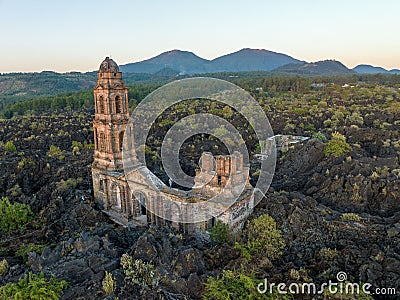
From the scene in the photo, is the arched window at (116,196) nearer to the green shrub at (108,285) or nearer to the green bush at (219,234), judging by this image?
the green bush at (219,234)

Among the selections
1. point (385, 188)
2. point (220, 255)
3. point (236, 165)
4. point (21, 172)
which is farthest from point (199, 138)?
point (220, 255)

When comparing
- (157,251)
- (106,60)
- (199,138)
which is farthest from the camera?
(199,138)

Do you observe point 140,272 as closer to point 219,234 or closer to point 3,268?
point 219,234

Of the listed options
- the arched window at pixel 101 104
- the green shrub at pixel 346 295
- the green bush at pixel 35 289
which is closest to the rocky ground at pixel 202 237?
the green bush at pixel 35 289

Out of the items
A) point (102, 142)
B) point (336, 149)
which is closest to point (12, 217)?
point (102, 142)

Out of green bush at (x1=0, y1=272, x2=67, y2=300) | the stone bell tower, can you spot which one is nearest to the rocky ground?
green bush at (x1=0, y1=272, x2=67, y2=300)

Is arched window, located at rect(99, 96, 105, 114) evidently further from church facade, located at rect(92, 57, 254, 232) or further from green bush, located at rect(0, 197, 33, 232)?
green bush, located at rect(0, 197, 33, 232)

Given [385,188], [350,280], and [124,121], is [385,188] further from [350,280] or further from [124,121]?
[124,121]
